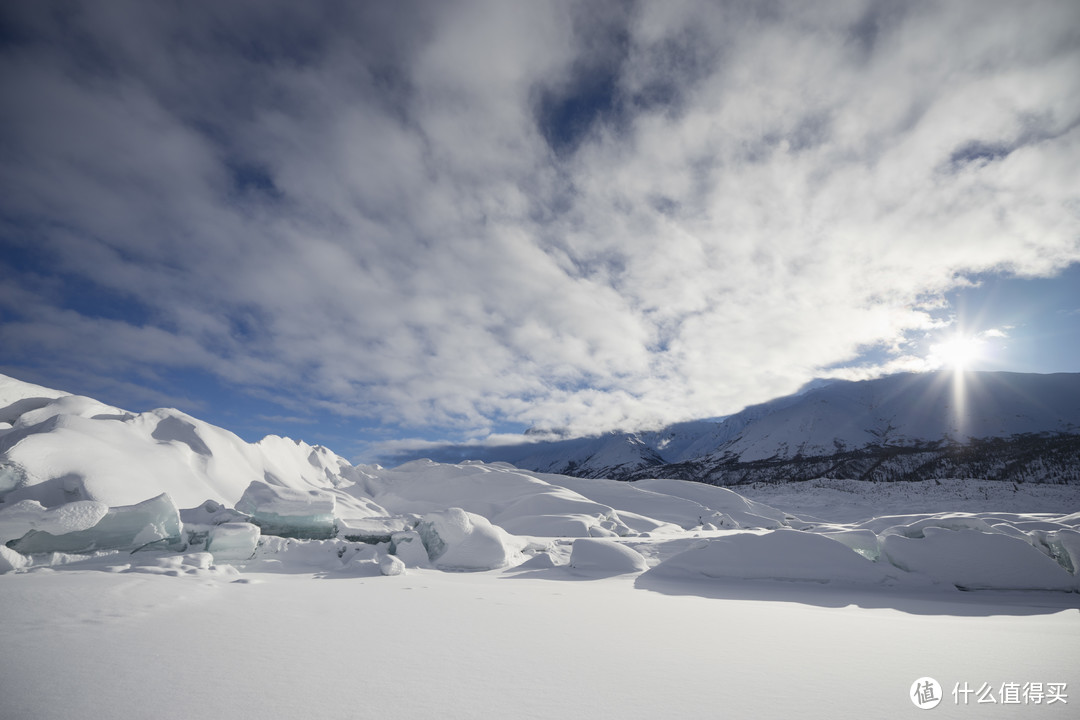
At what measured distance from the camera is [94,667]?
244 cm

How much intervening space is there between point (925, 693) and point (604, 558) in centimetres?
618

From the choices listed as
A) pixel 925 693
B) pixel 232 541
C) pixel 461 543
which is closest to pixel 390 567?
pixel 461 543

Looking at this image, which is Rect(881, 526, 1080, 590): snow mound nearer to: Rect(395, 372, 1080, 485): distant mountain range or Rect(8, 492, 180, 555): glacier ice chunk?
Rect(8, 492, 180, 555): glacier ice chunk

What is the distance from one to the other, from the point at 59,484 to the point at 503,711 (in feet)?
44.7

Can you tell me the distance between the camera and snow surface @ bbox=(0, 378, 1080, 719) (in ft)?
7.36

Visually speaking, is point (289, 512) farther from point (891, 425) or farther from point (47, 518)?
point (891, 425)

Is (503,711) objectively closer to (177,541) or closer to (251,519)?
(177,541)

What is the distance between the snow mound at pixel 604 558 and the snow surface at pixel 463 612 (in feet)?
0.13

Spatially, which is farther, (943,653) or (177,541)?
(177,541)

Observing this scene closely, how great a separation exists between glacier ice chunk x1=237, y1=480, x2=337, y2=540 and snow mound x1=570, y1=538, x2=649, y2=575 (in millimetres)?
5557

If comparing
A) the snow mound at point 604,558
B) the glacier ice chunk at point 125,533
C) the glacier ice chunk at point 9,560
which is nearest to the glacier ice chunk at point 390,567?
the snow mound at point 604,558

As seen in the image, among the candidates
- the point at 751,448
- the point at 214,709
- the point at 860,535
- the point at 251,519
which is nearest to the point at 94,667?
the point at 214,709

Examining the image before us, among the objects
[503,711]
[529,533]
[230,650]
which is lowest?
[529,533]

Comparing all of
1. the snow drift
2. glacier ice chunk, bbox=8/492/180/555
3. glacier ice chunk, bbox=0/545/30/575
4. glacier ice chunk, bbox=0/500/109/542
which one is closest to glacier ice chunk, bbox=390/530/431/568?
the snow drift
